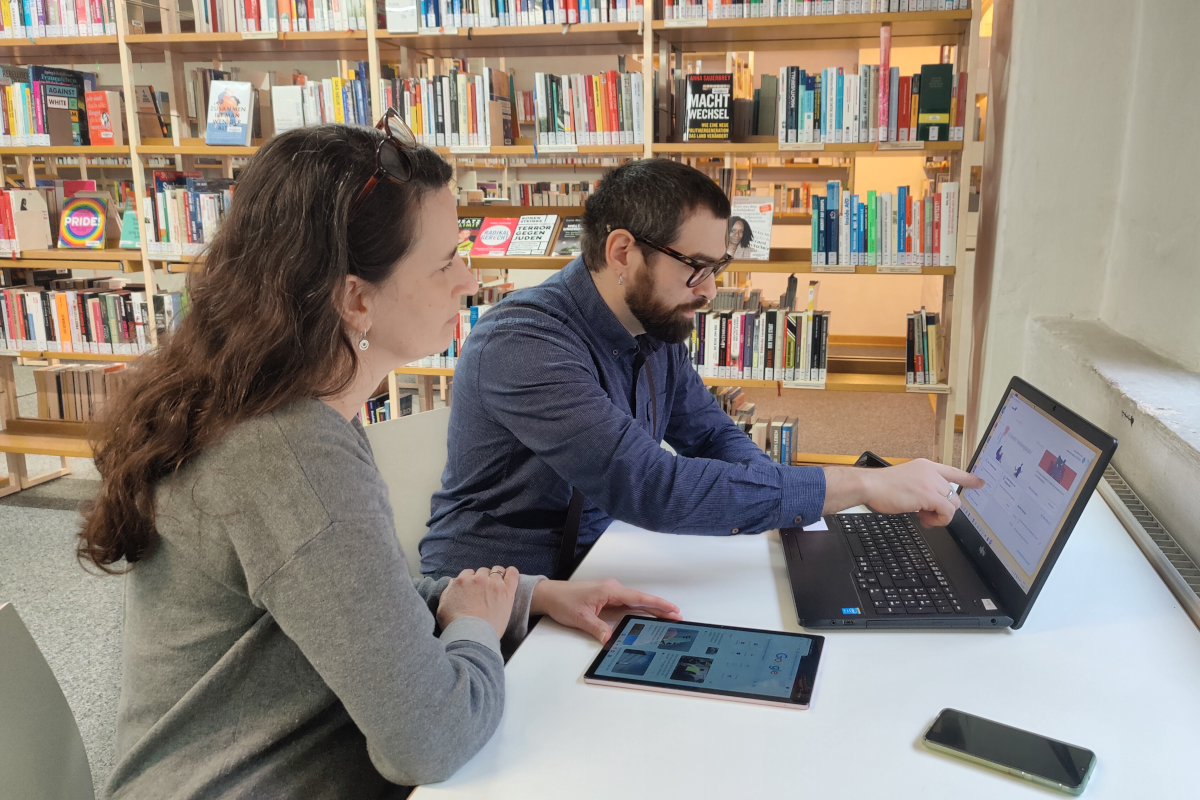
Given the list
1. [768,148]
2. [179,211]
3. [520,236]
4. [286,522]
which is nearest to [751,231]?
[768,148]

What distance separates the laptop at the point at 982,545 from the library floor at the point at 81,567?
1153 mm

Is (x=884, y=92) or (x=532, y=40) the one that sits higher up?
(x=532, y=40)

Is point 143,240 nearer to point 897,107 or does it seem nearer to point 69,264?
point 69,264

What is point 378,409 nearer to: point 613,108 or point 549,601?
point 613,108

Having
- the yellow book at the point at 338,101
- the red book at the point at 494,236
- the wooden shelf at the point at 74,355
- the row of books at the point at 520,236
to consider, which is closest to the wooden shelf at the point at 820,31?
the row of books at the point at 520,236

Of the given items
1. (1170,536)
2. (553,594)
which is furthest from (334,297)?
(1170,536)

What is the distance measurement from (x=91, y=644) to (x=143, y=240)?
1.89m

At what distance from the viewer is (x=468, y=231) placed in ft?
11.5

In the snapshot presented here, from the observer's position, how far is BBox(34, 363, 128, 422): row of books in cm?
403

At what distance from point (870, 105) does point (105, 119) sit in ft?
10.5

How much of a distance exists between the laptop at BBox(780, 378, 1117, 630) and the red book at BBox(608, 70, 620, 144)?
226 centimetres

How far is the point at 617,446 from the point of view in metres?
1.32

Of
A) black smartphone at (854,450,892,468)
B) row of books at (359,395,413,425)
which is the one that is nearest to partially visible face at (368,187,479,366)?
black smartphone at (854,450,892,468)

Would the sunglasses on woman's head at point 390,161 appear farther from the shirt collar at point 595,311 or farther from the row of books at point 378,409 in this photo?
the row of books at point 378,409
